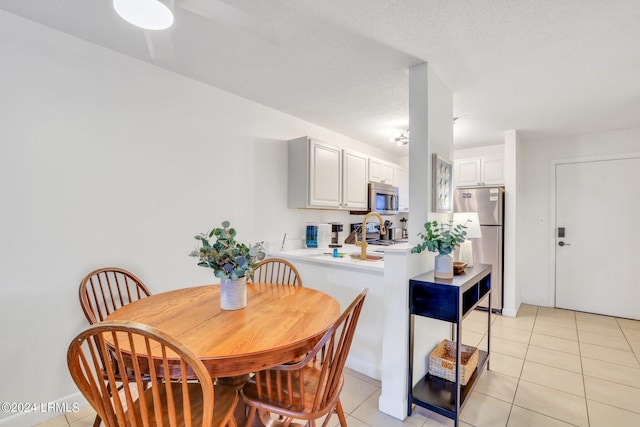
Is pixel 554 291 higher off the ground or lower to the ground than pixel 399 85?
lower

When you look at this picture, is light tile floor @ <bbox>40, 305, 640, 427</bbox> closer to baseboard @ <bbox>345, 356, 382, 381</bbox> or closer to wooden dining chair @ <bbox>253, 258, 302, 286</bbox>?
baseboard @ <bbox>345, 356, 382, 381</bbox>

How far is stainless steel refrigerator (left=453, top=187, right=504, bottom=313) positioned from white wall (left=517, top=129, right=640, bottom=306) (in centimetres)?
44

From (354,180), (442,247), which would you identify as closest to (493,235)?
(354,180)

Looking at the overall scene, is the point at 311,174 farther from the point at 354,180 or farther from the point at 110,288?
the point at 110,288

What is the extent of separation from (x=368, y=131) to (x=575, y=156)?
9.23 ft

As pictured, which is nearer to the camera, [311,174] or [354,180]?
[311,174]

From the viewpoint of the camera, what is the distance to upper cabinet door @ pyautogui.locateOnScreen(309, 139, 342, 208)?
3.14m

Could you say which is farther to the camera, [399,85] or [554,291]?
[554,291]

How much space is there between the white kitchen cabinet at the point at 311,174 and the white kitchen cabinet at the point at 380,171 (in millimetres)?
793

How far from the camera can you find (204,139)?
2.55m

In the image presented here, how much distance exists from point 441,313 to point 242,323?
117cm

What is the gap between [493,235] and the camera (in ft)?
12.6

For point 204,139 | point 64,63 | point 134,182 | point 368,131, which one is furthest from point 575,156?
point 64,63

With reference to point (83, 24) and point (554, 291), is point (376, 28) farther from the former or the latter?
point (554, 291)
